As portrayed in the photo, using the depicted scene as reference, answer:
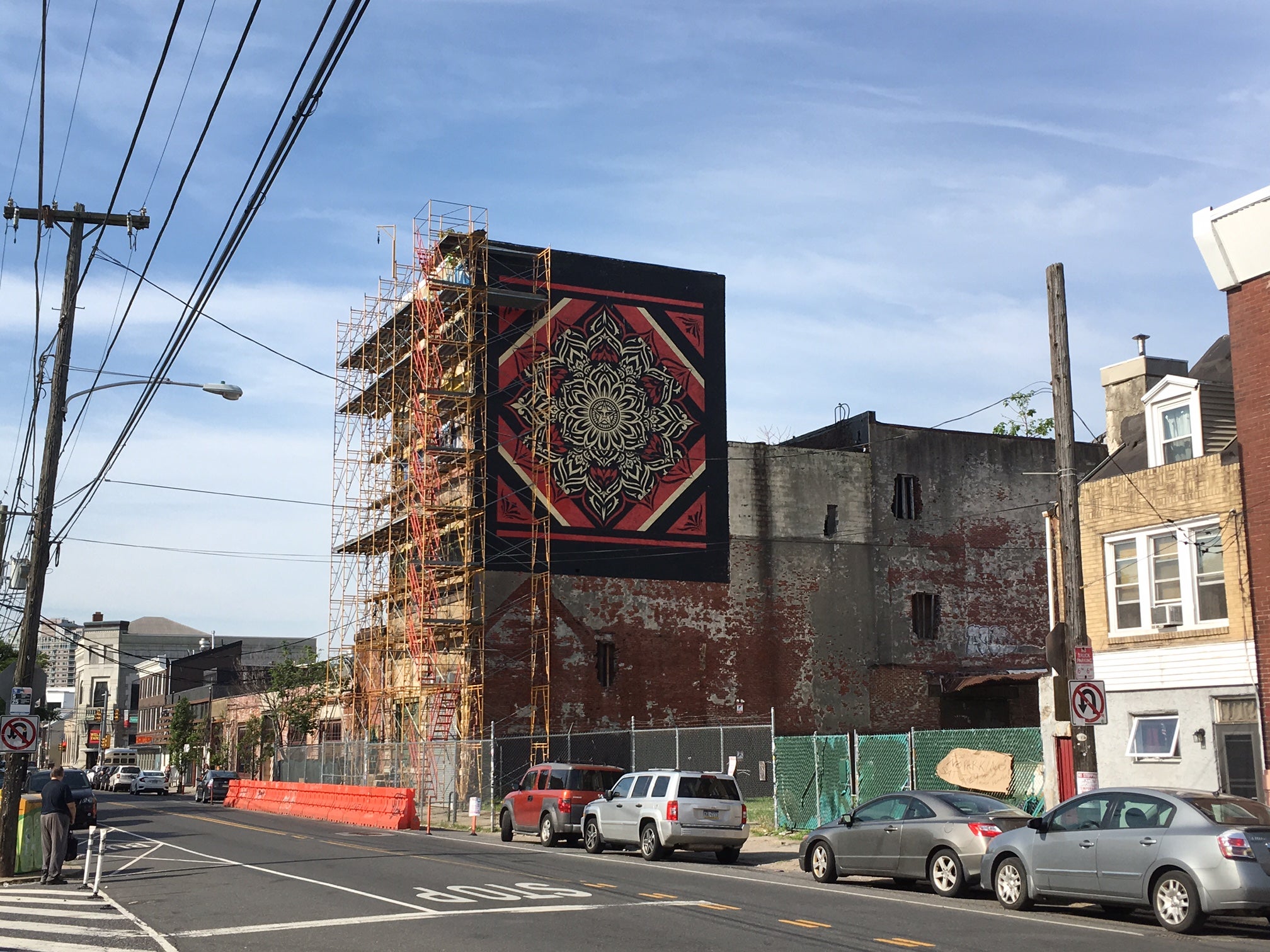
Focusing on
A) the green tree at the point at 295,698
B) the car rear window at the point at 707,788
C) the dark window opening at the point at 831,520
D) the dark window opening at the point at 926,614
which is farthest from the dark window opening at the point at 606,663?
the car rear window at the point at 707,788

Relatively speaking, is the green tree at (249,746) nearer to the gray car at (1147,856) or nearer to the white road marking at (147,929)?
the white road marking at (147,929)

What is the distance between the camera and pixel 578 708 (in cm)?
4294

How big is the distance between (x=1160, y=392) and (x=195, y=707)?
7826cm

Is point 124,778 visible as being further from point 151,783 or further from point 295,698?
point 295,698

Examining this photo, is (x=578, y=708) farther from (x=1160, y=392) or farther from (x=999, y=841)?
(x=999, y=841)

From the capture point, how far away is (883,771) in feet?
102

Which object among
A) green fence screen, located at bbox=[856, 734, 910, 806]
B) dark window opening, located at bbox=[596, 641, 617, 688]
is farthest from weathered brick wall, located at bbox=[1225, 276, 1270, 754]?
dark window opening, located at bbox=[596, 641, 617, 688]

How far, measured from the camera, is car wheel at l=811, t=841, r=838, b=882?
63.0 ft

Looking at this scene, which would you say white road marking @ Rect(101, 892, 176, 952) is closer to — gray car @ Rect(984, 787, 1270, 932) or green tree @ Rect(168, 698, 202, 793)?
gray car @ Rect(984, 787, 1270, 932)

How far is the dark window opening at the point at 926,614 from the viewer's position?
4916 cm

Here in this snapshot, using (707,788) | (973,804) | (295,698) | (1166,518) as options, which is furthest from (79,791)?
(295,698)

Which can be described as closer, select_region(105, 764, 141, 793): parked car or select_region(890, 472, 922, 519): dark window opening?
select_region(890, 472, 922, 519): dark window opening

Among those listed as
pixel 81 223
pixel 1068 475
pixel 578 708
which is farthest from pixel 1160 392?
pixel 578 708

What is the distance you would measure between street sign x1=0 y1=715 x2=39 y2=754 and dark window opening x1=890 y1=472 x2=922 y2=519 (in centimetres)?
3511
